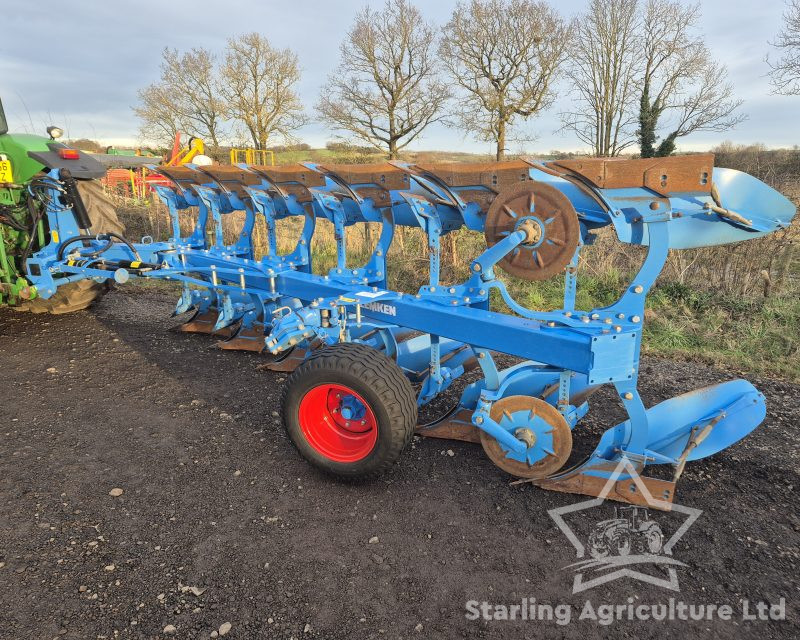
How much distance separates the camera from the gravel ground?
214 cm

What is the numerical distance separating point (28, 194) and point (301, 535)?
4.75 metres

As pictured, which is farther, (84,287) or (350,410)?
(84,287)

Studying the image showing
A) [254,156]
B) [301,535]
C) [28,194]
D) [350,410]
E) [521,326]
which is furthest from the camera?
[254,156]

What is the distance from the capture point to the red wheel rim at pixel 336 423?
3.06m

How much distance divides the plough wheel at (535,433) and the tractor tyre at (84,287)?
509cm

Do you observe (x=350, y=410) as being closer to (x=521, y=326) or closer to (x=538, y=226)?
(x=521, y=326)

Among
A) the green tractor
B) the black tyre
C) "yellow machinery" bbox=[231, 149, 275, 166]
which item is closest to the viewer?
the black tyre

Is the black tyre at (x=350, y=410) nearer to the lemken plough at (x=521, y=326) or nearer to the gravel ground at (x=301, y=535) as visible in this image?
the lemken plough at (x=521, y=326)

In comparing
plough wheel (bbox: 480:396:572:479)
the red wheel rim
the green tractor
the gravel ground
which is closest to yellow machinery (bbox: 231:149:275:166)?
the green tractor

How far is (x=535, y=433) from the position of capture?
288cm

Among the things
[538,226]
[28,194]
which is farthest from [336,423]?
[28,194]

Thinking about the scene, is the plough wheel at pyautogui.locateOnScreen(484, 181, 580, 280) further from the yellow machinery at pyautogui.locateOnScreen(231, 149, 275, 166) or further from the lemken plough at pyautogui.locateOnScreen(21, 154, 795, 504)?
the yellow machinery at pyautogui.locateOnScreen(231, 149, 275, 166)

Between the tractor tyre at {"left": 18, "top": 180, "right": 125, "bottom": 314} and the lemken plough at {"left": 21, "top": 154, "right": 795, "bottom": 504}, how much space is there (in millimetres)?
3460

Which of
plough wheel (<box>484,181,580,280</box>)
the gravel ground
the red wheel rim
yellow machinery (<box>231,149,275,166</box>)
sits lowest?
the gravel ground
